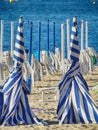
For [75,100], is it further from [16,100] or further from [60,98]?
[16,100]

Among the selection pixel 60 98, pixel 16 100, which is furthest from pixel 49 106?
pixel 16 100

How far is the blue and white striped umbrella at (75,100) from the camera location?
965 cm

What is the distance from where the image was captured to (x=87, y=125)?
9.21 metres

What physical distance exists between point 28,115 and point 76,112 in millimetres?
799

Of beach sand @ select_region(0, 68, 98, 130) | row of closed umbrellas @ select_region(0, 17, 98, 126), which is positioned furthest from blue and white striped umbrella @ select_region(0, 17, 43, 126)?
beach sand @ select_region(0, 68, 98, 130)

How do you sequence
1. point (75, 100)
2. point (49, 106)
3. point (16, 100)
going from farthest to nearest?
point (49, 106)
point (75, 100)
point (16, 100)

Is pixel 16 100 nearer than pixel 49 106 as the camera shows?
Yes

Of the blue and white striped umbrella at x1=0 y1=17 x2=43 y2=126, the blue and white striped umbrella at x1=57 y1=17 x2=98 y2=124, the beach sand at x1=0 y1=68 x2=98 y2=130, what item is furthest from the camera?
the blue and white striped umbrella at x1=57 y1=17 x2=98 y2=124

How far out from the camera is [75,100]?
380 inches

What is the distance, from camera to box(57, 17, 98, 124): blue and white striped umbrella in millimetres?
9648

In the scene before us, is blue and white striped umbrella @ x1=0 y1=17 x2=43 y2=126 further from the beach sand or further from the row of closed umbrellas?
the beach sand

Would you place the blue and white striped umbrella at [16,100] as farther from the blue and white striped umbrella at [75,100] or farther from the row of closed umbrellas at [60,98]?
the blue and white striped umbrella at [75,100]

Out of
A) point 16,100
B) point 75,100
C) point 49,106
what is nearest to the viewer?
point 16,100

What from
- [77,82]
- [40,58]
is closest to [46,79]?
[40,58]
